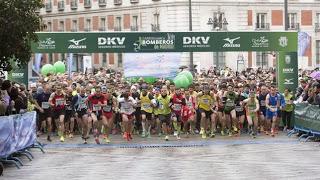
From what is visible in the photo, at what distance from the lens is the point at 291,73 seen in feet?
93.6

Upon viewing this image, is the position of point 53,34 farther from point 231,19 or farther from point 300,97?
point 231,19

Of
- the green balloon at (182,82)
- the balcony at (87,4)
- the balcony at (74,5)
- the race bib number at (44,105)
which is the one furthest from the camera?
the balcony at (74,5)

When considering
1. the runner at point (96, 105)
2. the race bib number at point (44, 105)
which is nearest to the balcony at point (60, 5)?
the race bib number at point (44, 105)

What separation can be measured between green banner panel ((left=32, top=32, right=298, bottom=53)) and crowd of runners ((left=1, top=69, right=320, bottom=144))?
5.83 feet

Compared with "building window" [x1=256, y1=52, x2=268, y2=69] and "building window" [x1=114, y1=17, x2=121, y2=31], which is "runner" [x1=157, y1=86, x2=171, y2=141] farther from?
"building window" [x1=114, y1=17, x2=121, y2=31]

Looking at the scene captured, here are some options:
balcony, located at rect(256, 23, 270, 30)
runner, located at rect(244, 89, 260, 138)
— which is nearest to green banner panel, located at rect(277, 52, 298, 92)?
runner, located at rect(244, 89, 260, 138)

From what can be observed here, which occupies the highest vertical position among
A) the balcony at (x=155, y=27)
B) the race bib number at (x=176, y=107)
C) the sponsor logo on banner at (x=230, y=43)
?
the balcony at (x=155, y=27)

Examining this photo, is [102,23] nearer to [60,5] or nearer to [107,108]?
[60,5]

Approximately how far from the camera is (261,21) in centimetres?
6875

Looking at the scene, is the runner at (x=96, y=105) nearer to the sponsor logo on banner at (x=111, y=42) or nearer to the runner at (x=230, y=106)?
the runner at (x=230, y=106)

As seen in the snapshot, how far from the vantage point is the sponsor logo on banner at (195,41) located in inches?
1125

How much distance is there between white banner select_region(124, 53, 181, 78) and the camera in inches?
1292

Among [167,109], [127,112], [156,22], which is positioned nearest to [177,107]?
[167,109]

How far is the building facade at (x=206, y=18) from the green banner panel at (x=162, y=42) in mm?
30777
